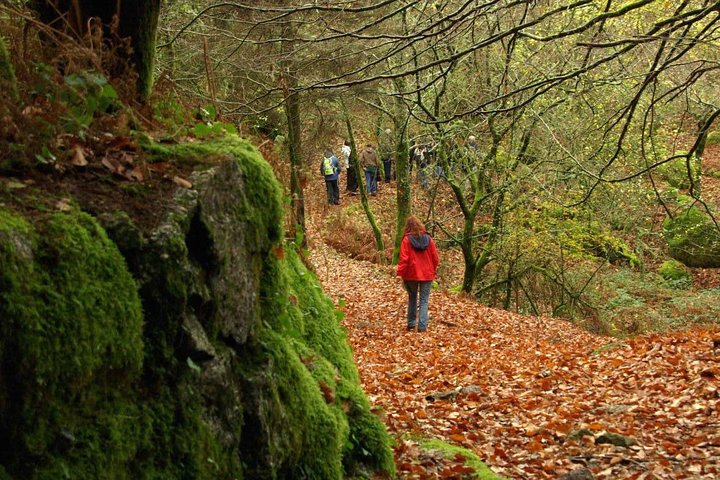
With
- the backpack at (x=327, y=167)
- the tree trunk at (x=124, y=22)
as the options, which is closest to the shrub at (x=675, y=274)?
the backpack at (x=327, y=167)

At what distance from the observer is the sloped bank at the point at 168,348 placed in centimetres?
231

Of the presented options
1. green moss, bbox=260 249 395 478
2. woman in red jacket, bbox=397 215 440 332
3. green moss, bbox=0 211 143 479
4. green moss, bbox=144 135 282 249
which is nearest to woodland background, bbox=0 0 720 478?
green moss, bbox=144 135 282 249

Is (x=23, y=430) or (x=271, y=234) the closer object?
(x=23, y=430)

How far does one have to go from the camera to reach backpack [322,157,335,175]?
26850 millimetres

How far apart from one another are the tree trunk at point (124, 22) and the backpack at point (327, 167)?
22465 mm

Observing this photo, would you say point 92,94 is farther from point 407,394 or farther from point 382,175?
point 382,175

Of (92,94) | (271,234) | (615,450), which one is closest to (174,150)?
(92,94)

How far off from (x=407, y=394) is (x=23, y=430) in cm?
692

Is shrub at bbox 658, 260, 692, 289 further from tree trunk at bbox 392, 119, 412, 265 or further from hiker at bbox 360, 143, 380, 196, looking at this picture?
hiker at bbox 360, 143, 380, 196

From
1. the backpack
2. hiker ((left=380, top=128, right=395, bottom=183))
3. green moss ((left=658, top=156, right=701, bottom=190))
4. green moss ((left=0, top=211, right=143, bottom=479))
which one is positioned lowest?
green moss ((left=0, top=211, right=143, bottom=479))

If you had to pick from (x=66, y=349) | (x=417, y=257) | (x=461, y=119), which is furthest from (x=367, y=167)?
(x=66, y=349)

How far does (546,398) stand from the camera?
846 cm

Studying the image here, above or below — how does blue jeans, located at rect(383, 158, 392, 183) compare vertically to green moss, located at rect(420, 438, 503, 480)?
above

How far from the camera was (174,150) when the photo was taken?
3.60 meters
